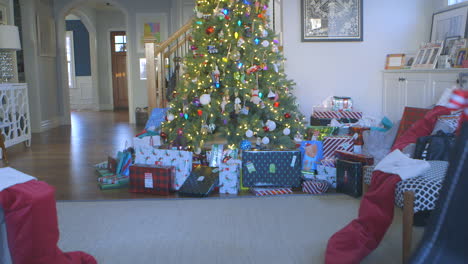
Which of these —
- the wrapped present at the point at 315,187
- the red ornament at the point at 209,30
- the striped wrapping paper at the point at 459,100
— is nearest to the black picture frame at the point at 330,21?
the red ornament at the point at 209,30

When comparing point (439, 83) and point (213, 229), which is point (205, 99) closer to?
point (213, 229)

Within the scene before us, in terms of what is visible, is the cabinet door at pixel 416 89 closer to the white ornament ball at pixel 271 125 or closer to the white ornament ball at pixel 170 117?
the white ornament ball at pixel 271 125

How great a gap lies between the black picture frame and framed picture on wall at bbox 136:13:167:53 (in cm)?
461

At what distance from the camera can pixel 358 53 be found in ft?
19.7

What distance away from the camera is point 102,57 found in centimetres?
1327

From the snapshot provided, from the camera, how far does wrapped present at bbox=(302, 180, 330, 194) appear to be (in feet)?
13.4

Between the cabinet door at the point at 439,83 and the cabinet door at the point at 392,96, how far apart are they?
2.10 feet

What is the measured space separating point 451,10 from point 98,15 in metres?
10.2

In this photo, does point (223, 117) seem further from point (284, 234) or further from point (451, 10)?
point (451, 10)

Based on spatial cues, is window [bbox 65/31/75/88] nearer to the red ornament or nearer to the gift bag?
the gift bag

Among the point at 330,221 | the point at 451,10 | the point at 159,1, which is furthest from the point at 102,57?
the point at 330,221

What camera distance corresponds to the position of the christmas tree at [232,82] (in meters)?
4.69

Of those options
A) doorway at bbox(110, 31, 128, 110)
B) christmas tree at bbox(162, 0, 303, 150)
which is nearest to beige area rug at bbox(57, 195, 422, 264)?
christmas tree at bbox(162, 0, 303, 150)

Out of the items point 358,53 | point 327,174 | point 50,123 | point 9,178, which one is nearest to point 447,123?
point 327,174
